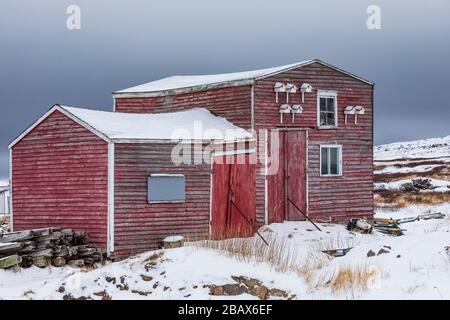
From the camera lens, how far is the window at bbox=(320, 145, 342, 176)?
2561cm

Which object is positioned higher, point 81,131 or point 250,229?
point 81,131

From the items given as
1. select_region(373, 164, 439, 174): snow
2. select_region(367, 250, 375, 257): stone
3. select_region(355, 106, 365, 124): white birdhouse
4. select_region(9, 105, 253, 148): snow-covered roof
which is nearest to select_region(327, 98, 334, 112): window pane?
select_region(355, 106, 365, 124): white birdhouse

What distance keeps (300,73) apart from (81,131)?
8.56 metres

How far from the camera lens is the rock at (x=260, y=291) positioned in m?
11.8

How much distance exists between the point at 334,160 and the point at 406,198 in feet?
48.6

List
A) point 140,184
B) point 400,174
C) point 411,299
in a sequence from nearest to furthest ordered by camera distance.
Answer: point 411,299 < point 140,184 < point 400,174

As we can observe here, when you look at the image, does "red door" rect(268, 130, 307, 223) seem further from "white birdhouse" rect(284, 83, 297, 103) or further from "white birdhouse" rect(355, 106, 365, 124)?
"white birdhouse" rect(355, 106, 365, 124)

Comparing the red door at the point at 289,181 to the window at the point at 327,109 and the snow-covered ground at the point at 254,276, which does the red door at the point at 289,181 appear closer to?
the window at the point at 327,109

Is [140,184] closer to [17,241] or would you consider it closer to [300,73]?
[17,241]

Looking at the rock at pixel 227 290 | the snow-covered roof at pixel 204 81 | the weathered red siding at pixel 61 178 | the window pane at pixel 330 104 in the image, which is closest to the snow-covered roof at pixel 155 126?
the weathered red siding at pixel 61 178

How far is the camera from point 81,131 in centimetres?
2036

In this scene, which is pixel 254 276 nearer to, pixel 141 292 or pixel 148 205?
pixel 141 292
